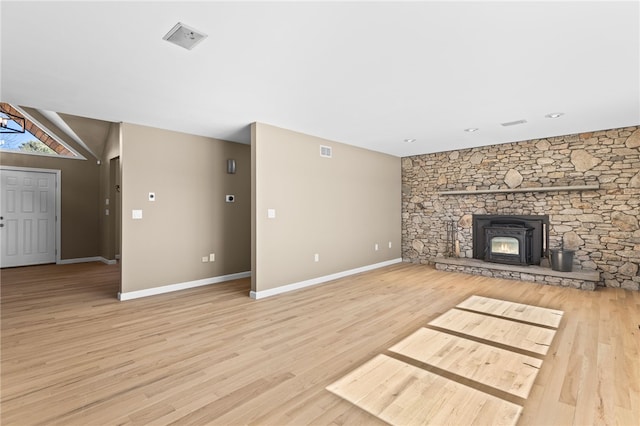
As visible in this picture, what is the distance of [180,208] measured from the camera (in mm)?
4816

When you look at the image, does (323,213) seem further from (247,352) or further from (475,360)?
(475,360)

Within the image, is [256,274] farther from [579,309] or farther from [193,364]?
[579,309]

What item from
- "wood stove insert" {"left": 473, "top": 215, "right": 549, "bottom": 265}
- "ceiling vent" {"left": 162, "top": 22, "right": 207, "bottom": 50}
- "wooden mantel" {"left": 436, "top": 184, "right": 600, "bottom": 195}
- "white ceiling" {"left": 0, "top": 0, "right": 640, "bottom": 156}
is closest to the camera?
"white ceiling" {"left": 0, "top": 0, "right": 640, "bottom": 156}

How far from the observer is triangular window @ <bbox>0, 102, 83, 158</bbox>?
21.1ft

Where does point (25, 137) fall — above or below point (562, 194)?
above

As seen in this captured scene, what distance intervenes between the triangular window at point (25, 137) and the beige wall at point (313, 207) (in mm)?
5722

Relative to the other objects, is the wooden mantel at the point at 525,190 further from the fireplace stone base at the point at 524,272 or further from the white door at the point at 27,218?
the white door at the point at 27,218

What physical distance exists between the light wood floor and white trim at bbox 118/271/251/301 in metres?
A: 0.17

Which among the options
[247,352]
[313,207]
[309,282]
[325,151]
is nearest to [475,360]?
[247,352]

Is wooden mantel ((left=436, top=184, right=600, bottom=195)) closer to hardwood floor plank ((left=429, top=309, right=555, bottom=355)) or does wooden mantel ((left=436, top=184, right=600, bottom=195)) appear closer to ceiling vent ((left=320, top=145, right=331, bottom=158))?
ceiling vent ((left=320, top=145, right=331, bottom=158))

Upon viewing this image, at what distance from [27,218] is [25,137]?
5.75ft

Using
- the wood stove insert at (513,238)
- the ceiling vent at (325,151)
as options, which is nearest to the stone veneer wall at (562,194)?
the wood stove insert at (513,238)

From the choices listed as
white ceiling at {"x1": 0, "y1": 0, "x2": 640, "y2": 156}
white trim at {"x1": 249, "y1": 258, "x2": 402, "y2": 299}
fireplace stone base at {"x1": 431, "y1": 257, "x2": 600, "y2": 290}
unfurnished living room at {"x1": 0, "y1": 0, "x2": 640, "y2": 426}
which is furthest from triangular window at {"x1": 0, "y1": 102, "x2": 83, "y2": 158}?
fireplace stone base at {"x1": 431, "y1": 257, "x2": 600, "y2": 290}

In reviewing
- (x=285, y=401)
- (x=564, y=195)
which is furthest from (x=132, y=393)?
(x=564, y=195)
